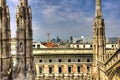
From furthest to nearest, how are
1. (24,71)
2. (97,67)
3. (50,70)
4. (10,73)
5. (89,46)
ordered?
(89,46) → (50,70) → (97,67) → (10,73) → (24,71)

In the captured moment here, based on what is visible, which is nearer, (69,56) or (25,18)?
(25,18)

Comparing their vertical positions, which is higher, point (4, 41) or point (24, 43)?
point (4, 41)

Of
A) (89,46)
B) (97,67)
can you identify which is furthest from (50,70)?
(97,67)

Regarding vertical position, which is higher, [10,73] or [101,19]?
[101,19]

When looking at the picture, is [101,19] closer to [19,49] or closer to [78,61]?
[19,49]

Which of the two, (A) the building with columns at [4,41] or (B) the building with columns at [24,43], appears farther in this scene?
(A) the building with columns at [4,41]

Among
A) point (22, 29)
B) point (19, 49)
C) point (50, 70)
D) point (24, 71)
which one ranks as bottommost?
point (50, 70)

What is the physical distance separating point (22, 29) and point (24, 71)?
11.0ft

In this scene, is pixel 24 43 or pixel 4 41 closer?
pixel 24 43

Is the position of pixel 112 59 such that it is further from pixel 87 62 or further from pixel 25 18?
pixel 87 62

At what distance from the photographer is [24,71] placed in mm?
24562

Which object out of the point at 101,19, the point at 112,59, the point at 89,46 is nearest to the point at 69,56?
the point at 89,46

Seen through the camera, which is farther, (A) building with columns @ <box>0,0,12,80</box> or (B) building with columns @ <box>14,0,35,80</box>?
(A) building with columns @ <box>0,0,12,80</box>

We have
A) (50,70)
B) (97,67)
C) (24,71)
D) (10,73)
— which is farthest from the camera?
(50,70)
